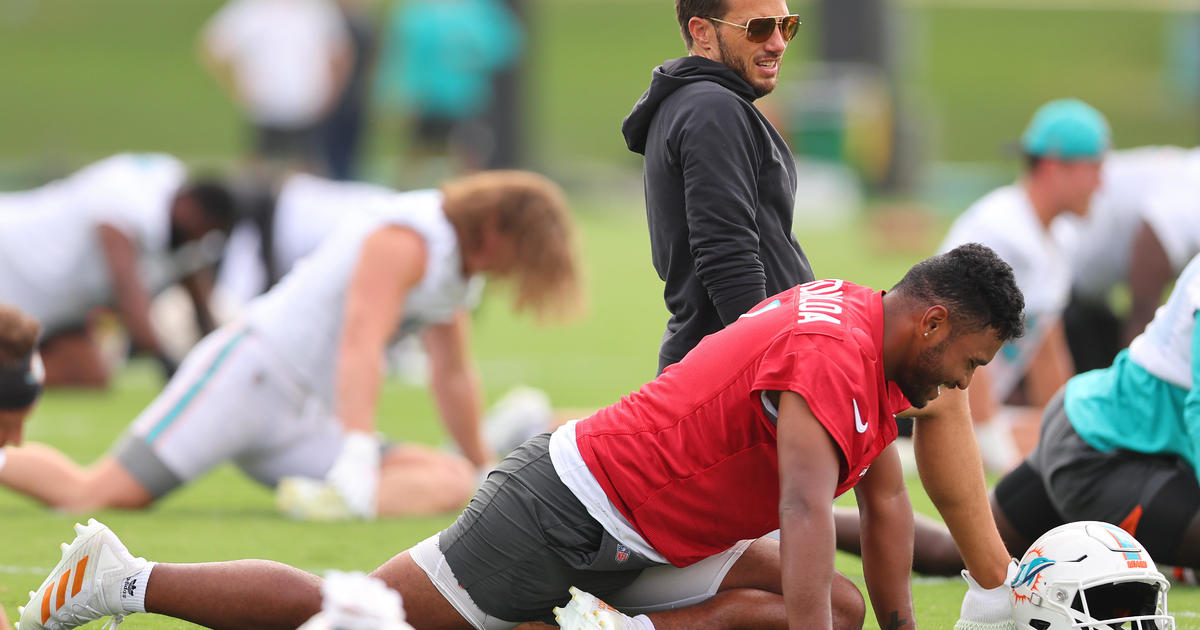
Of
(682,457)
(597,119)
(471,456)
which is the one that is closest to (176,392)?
(471,456)

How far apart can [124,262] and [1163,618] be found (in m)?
5.86

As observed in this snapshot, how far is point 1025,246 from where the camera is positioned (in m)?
6.78

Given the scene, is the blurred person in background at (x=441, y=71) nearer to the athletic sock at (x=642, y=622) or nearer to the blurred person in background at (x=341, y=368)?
the blurred person in background at (x=341, y=368)

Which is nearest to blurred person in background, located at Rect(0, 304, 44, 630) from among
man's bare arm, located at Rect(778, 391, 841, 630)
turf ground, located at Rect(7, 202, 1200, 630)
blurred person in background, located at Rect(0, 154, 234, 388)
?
turf ground, located at Rect(7, 202, 1200, 630)

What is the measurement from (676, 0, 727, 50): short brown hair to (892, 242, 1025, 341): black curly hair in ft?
3.46

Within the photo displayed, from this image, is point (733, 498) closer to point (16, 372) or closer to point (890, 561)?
point (890, 561)

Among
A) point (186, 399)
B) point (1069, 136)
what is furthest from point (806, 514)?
point (1069, 136)

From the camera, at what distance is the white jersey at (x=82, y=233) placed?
8312mm

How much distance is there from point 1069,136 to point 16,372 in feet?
13.9

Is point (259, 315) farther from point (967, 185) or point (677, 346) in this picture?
point (967, 185)

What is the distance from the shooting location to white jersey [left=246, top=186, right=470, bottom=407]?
19.4 feet

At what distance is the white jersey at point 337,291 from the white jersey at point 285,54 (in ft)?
33.8

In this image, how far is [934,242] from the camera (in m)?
16.6

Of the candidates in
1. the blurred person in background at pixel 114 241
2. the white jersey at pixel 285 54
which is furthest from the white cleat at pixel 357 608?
the white jersey at pixel 285 54
